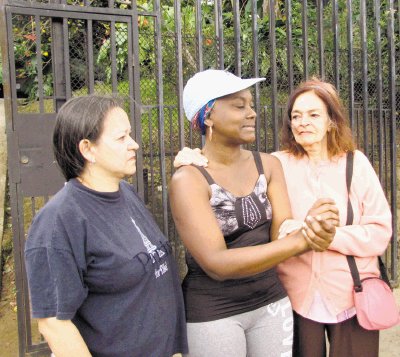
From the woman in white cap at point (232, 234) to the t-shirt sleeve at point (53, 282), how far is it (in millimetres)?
514

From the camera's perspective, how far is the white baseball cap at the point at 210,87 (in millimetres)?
1950

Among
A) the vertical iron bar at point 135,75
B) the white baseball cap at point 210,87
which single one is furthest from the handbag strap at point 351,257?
the vertical iron bar at point 135,75

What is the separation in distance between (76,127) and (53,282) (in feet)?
1.67

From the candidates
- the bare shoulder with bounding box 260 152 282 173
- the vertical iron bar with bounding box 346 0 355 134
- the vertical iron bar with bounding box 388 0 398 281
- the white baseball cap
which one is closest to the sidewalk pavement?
the vertical iron bar with bounding box 388 0 398 281

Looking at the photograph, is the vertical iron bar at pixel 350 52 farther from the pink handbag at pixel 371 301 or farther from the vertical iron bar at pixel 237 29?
the pink handbag at pixel 371 301

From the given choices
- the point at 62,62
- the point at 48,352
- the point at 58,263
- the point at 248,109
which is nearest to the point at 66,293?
the point at 58,263

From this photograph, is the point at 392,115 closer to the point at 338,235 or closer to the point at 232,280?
the point at 338,235

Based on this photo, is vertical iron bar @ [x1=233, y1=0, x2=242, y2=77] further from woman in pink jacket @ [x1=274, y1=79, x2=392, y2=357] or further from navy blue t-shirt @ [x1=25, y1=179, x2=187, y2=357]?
navy blue t-shirt @ [x1=25, y1=179, x2=187, y2=357]

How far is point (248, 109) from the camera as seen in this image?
6.61 feet

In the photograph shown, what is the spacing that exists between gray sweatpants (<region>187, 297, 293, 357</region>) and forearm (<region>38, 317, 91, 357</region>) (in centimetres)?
57

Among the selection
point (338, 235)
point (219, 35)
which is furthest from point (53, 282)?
point (219, 35)

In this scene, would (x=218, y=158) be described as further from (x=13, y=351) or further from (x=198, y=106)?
(x=13, y=351)

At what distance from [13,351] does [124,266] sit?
3085 millimetres

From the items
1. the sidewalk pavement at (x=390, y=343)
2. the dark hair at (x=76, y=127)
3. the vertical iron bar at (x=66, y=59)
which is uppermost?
the vertical iron bar at (x=66, y=59)
